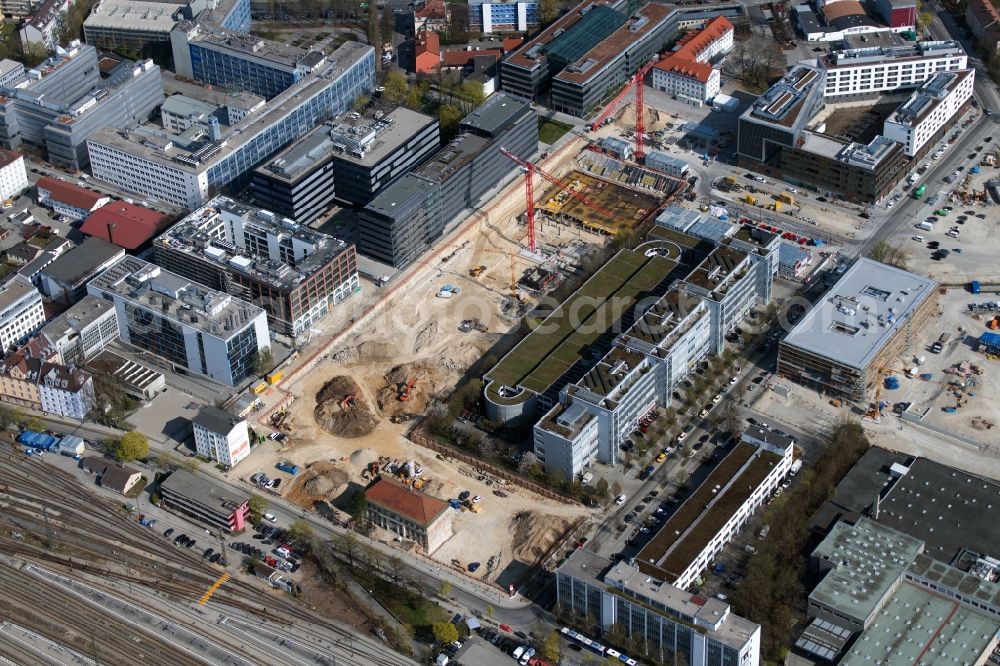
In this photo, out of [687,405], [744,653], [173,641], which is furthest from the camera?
[687,405]

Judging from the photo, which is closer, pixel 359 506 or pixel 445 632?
pixel 445 632

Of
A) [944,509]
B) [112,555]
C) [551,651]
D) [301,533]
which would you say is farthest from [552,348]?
[112,555]

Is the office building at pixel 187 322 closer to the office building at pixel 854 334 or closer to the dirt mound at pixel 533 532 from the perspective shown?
the dirt mound at pixel 533 532

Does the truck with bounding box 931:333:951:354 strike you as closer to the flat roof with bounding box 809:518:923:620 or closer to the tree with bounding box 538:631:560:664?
the flat roof with bounding box 809:518:923:620

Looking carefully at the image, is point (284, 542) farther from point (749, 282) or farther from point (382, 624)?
point (749, 282)

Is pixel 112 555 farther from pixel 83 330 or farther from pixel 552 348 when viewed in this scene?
pixel 552 348

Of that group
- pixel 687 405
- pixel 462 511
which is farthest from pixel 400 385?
pixel 687 405

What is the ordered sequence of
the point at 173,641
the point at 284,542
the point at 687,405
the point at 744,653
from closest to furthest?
the point at 744,653 → the point at 173,641 → the point at 284,542 → the point at 687,405

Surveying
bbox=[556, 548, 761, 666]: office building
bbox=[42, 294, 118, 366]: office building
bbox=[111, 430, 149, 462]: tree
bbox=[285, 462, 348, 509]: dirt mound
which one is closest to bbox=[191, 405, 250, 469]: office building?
bbox=[111, 430, 149, 462]: tree
